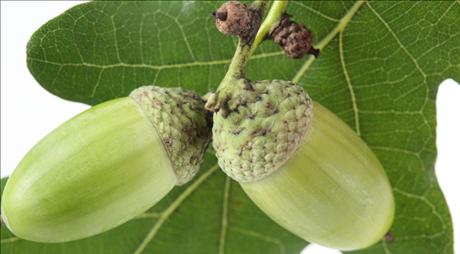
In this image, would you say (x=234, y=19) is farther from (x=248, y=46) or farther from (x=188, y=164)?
(x=188, y=164)

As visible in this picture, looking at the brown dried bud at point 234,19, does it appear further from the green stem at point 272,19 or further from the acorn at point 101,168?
the acorn at point 101,168

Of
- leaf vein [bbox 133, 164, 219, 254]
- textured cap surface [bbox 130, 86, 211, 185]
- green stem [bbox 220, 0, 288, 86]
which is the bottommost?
leaf vein [bbox 133, 164, 219, 254]

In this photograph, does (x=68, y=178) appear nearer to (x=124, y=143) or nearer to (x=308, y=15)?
(x=124, y=143)

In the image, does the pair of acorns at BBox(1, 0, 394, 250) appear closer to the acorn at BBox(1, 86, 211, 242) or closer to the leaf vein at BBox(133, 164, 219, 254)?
the acorn at BBox(1, 86, 211, 242)

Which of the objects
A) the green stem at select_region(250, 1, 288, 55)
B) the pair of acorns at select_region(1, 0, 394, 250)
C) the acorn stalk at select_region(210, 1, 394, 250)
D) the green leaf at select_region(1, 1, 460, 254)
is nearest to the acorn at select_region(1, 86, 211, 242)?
the pair of acorns at select_region(1, 0, 394, 250)

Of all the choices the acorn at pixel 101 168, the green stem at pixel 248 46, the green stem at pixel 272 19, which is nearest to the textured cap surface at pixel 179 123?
the acorn at pixel 101 168

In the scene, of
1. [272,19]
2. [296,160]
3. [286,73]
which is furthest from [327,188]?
[286,73]

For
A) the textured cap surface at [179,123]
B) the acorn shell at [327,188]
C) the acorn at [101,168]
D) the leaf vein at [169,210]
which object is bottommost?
the leaf vein at [169,210]
